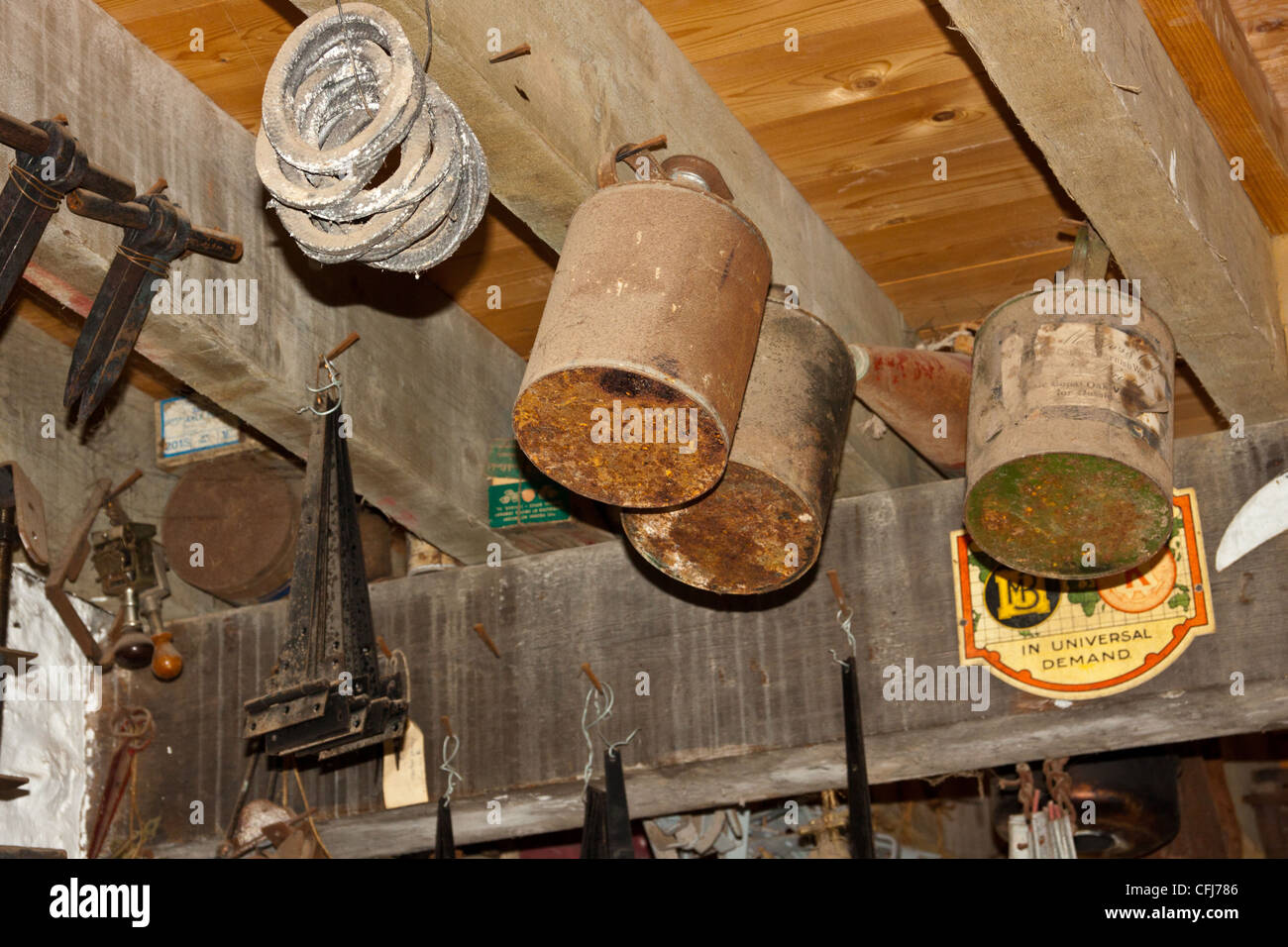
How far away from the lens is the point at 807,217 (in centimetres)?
357

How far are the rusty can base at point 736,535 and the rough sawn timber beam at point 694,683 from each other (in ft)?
2.18

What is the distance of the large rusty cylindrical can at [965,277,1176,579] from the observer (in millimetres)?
2717

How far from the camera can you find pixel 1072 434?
8.84ft

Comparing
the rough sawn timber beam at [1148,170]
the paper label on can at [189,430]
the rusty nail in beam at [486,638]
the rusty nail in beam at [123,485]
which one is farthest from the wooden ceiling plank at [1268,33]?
the rusty nail in beam at [123,485]

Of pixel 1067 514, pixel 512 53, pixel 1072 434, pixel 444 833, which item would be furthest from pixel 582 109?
pixel 444 833

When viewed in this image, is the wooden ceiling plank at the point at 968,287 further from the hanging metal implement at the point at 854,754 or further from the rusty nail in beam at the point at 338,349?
the rusty nail in beam at the point at 338,349

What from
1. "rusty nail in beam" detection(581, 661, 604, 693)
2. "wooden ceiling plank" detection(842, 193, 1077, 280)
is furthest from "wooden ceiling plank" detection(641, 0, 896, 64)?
"rusty nail in beam" detection(581, 661, 604, 693)

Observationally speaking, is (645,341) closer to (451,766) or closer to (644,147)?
(644,147)

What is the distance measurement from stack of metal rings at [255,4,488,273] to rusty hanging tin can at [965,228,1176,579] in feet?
3.43

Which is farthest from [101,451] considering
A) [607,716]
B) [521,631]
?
[607,716]

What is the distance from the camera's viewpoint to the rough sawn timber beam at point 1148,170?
2406 mm

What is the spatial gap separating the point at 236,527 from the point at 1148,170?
2.62 metres

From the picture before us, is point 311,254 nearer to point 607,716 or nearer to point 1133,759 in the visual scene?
point 607,716

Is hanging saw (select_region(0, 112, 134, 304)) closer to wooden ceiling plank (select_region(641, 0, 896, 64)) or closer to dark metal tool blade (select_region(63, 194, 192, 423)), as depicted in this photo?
dark metal tool blade (select_region(63, 194, 192, 423))
